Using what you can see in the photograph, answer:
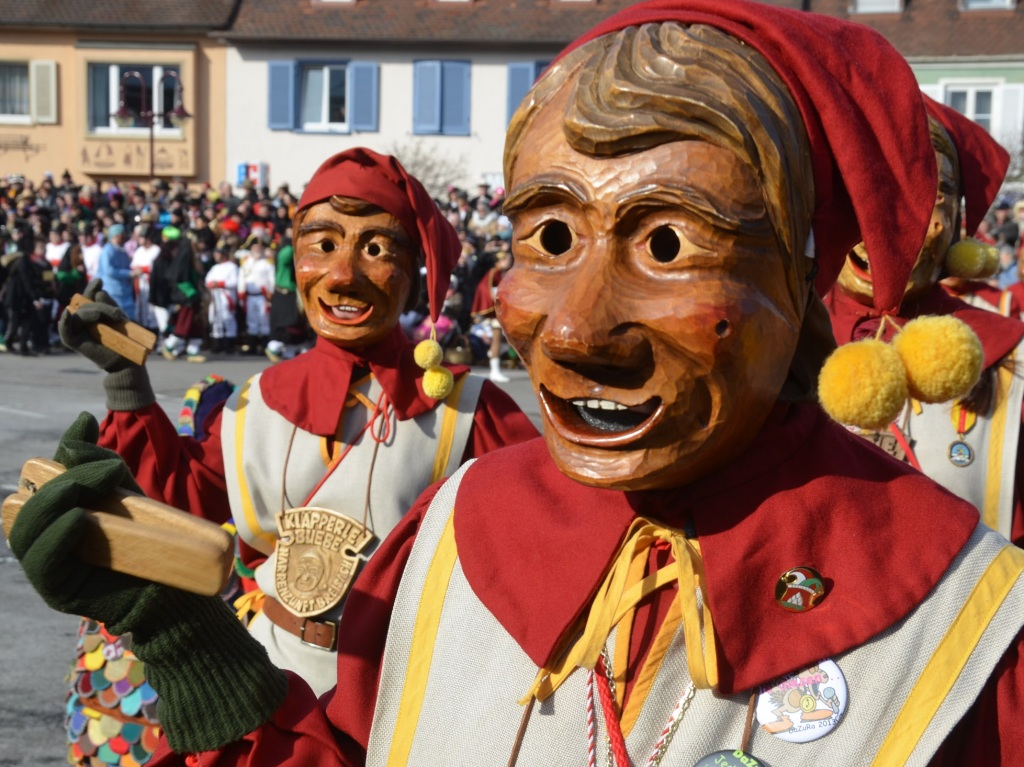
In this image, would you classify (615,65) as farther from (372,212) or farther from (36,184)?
(36,184)

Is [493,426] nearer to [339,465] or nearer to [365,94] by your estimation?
[339,465]

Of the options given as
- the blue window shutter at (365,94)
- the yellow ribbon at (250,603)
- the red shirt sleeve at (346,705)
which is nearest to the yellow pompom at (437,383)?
the yellow ribbon at (250,603)

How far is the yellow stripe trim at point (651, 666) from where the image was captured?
5.88 ft

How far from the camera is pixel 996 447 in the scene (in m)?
3.76

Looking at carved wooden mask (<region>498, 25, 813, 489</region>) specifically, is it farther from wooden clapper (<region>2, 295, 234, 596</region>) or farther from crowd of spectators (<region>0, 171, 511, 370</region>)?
crowd of spectators (<region>0, 171, 511, 370</region>)

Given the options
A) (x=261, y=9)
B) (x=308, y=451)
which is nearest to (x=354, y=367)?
(x=308, y=451)

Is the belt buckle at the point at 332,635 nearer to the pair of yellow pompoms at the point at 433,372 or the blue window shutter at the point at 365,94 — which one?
the pair of yellow pompoms at the point at 433,372

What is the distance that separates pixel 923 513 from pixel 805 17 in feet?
2.26

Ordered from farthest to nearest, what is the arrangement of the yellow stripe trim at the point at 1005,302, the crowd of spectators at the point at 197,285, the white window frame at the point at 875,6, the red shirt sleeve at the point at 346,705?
the white window frame at the point at 875,6, the crowd of spectators at the point at 197,285, the yellow stripe trim at the point at 1005,302, the red shirt sleeve at the point at 346,705

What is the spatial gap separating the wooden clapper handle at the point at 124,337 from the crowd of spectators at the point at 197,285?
10.9m

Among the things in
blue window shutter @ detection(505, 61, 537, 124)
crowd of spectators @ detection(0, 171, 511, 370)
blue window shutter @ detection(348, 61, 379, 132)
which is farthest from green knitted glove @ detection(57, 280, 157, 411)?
blue window shutter @ detection(348, 61, 379, 132)

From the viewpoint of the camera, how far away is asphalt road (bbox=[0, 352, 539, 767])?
5234 mm

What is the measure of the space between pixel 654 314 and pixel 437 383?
93.4 inches

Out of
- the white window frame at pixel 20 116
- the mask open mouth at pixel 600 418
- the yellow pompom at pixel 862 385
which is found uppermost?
the yellow pompom at pixel 862 385
